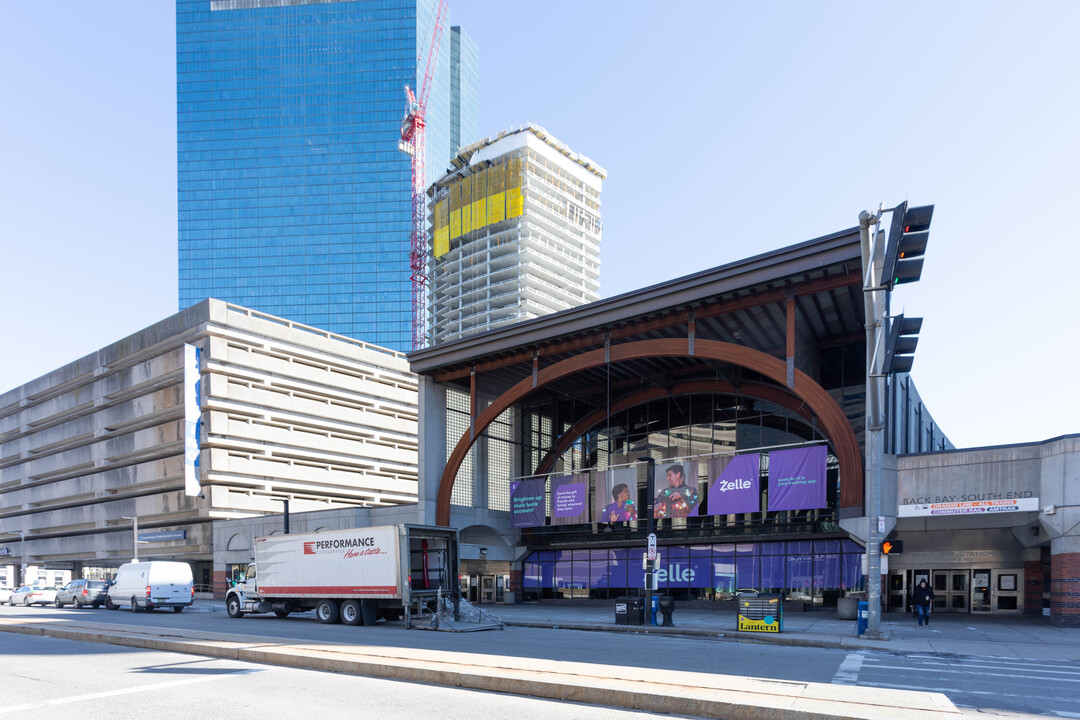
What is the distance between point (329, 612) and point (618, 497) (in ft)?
53.2

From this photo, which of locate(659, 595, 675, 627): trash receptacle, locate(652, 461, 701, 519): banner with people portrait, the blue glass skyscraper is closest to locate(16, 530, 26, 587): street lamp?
locate(652, 461, 701, 519): banner with people portrait

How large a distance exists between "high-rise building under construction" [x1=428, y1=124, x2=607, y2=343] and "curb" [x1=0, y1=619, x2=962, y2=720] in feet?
439

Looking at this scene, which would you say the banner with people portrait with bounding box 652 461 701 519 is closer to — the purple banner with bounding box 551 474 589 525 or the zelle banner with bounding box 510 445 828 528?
the zelle banner with bounding box 510 445 828 528

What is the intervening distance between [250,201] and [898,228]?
170813mm

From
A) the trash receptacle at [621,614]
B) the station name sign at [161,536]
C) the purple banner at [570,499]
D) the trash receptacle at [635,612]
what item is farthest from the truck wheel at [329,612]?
the station name sign at [161,536]

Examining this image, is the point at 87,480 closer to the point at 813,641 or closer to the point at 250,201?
the point at 813,641

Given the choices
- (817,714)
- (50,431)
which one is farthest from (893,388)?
(50,431)

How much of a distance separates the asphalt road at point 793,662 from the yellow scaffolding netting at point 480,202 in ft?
434

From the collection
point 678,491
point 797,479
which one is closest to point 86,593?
point 678,491

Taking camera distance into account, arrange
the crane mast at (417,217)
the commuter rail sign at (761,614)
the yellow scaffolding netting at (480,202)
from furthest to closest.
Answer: the crane mast at (417,217) → the yellow scaffolding netting at (480,202) → the commuter rail sign at (761,614)

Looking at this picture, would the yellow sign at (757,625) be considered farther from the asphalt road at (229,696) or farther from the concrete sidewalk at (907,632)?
the asphalt road at (229,696)

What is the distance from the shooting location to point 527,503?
142 feet

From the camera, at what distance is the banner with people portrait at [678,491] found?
121ft

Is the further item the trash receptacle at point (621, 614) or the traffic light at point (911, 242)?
the trash receptacle at point (621, 614)
